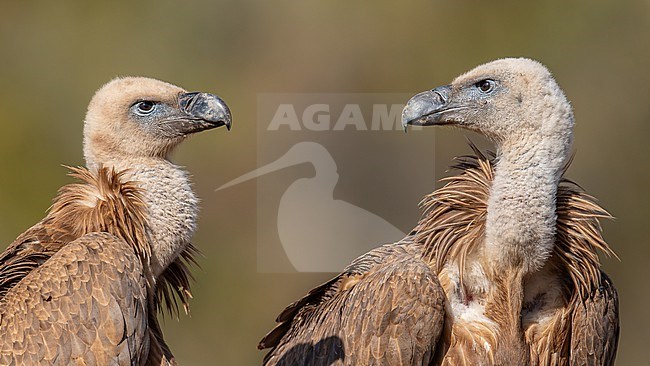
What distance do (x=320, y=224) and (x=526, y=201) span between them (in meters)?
8.20

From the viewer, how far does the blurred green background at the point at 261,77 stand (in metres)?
15.5

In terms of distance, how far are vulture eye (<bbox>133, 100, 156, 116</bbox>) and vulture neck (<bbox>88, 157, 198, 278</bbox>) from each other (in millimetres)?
333

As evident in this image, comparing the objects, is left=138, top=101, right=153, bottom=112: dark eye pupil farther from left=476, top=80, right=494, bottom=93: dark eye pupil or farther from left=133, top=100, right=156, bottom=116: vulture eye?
left=476, top=80, right=494, bottom=93: dark eye pupil

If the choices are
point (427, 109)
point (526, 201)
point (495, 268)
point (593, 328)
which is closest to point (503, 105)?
point (427, 109)

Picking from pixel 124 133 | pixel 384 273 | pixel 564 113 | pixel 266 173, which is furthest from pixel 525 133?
pixel 266 173

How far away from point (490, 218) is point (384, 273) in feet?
2.11

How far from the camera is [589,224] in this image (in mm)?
5891

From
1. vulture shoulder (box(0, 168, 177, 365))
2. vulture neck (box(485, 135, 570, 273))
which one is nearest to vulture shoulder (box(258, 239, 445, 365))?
vulture neck (box(485, 135, 570, 273))

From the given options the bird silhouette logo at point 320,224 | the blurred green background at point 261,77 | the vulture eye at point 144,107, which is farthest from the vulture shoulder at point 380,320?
the blurred green background at point 261,77

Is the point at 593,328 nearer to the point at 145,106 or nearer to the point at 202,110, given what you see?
the point at 202,110

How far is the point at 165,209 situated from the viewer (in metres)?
5.65

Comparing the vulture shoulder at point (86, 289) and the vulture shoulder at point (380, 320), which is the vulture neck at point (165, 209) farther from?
the vulture shoulder at point (380, 320)

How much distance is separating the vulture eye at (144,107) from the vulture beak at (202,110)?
0.50 ft

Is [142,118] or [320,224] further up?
[142,118]
